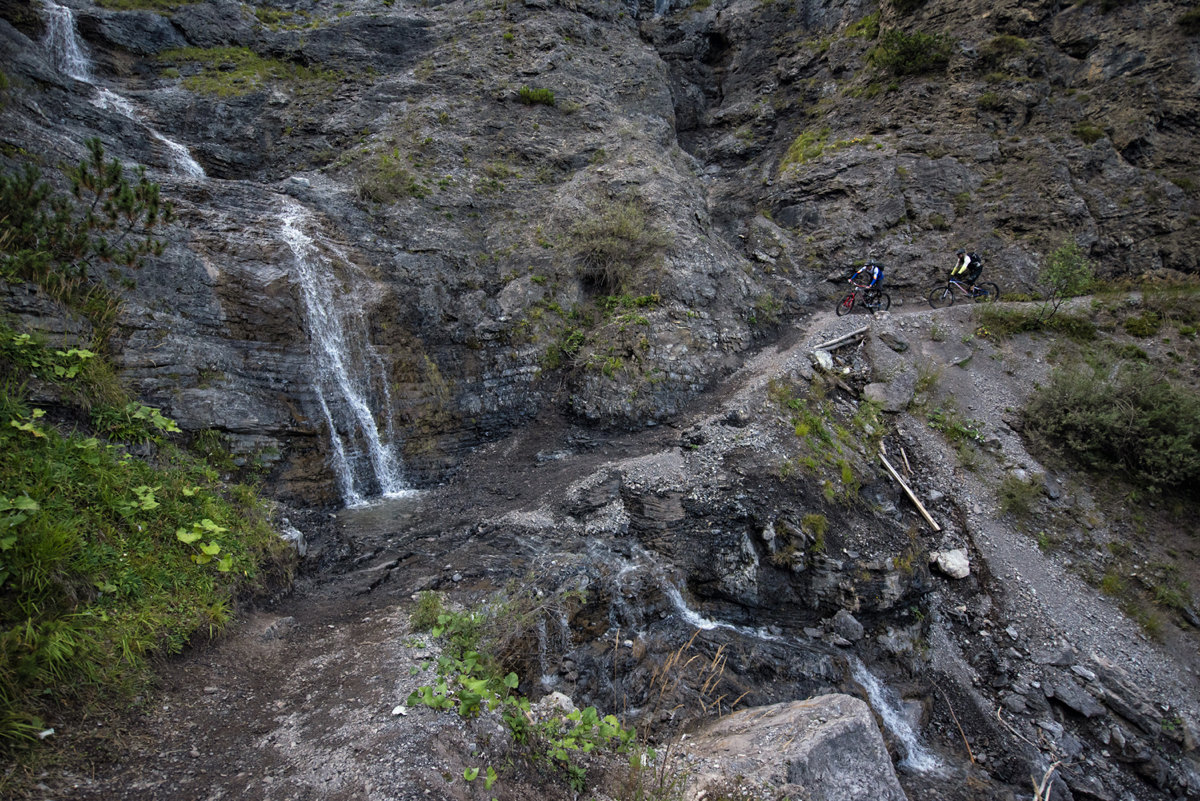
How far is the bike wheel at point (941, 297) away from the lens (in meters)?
15.2

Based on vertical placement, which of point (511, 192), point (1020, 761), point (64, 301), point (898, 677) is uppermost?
point (511, 192)

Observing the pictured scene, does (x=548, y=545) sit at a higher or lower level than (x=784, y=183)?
lower

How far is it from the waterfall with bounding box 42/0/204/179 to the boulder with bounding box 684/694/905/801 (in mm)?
17574

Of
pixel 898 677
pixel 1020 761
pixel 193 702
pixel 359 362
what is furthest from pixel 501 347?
pixel 1020 761

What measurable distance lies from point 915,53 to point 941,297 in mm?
11076

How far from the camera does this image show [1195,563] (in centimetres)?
860

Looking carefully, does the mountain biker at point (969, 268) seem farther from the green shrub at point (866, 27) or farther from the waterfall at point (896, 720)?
the green shrub at point (866, 27)

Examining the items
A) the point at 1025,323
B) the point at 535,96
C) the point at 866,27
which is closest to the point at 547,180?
the point at 535,96

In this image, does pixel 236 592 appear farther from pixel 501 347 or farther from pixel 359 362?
pixel 501 347

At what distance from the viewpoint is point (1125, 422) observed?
9828mm

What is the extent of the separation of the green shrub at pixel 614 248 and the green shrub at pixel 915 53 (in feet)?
45.5

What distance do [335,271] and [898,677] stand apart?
14103 millimetres

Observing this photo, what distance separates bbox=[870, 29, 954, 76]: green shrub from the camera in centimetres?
1858

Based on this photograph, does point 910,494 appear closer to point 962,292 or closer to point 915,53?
point 962,292
